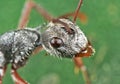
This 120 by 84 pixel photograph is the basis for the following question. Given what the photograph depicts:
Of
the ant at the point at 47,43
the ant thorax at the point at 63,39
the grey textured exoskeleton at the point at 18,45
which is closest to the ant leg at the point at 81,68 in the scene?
the ant at the point at 47,43

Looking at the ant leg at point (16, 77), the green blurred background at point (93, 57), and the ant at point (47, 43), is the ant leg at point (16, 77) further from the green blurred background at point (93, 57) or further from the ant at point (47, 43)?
the green blurred background at point (93, 57)

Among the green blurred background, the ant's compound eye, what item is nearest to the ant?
the ant's compound eye

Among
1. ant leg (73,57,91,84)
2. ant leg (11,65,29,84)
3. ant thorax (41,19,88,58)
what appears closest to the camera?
ant thorax (41,19,88,58)

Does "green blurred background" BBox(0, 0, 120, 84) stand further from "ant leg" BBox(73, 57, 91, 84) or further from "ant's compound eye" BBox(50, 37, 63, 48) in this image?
"ant's compound eye" BBox(50, 37, 63, 48)

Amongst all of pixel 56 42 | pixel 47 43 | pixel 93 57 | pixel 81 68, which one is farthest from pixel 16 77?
pixel 93 57

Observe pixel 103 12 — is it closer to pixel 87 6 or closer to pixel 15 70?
pixel 87 6

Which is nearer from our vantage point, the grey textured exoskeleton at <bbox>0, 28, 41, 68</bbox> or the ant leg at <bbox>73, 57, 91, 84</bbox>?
the grey textured exoskeleton at <bbox>0, 28, 41, 68</bbox>

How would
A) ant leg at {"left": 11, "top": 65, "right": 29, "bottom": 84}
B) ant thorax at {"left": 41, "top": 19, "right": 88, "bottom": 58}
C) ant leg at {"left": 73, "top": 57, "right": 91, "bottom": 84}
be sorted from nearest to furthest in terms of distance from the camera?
ant thorax at {"left": 41, "top": 19, "right": 88, "bottom": 58}
ant leg at {"left": 11, "top": 65, "right": 29, "bottom": 84}
ant leg at {"left": 73, "top": 57, "right": 91, "bottom": 84}
